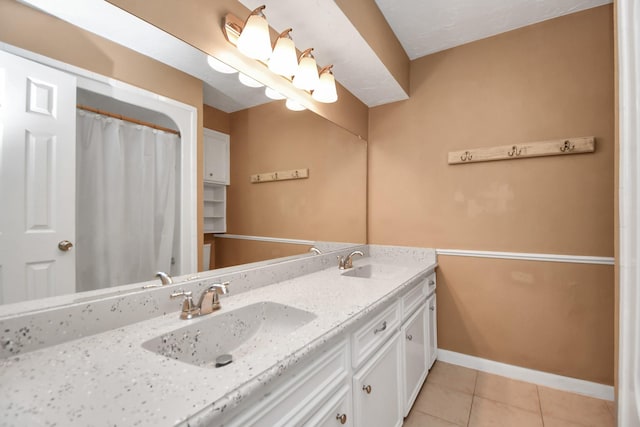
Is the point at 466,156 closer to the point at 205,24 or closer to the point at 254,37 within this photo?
the point at 254,37

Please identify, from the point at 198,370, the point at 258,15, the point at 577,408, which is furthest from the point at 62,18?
the point at 577,408

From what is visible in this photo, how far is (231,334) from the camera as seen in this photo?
100cm

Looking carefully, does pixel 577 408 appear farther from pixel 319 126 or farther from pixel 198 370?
pixel 319 126

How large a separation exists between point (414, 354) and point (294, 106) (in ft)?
5.59

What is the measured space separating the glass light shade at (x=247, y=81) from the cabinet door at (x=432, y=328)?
71.3 inches

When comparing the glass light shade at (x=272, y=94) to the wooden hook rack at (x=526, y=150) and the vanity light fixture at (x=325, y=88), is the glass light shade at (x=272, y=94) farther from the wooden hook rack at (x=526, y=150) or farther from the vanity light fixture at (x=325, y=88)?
the wooden hook rack at (x=526, y=150)

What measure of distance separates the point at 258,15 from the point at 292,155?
29.5 inches

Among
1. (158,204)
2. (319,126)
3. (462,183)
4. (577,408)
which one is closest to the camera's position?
(158,204)

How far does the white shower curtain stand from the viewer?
0.80 meters

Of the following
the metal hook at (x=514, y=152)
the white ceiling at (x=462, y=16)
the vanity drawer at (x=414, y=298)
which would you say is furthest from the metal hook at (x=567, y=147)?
the vanity drawer at (x=414, y=298)

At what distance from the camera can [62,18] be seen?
75cm

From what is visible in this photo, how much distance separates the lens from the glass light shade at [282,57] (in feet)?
4.49

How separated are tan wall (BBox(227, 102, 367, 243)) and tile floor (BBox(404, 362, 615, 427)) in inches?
47.0

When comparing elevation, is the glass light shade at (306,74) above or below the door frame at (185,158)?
above
